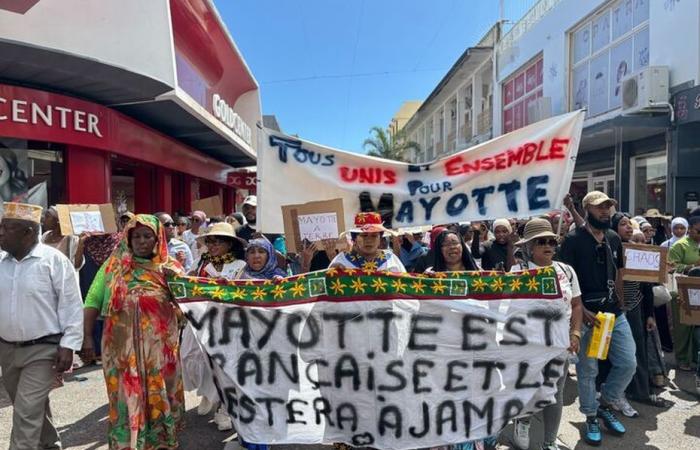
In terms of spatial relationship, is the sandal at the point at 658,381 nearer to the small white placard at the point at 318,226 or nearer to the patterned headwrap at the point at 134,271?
the small white placard at the point at 318,226

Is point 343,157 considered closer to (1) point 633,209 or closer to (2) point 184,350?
(2) point 184,350

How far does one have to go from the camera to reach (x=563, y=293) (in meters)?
3.41

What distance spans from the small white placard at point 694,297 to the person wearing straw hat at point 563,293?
215 centimetres

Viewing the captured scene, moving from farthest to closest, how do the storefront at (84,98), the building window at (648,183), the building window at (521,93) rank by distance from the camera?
the building window at (521,93) → the building window at (648,183) → the storefront at (84,98)

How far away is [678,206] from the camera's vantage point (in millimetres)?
10336

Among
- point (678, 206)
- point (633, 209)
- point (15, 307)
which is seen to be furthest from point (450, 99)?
point (15, 307)

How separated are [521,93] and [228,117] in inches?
413

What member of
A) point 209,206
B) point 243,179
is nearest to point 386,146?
point 243,179

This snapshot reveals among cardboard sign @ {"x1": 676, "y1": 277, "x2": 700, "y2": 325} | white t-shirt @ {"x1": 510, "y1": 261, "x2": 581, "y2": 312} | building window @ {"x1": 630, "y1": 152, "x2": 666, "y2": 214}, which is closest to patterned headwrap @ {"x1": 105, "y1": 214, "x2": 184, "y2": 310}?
white t-shirt @ {"x1": 510, "y1": 261, "x2": 581, "y2": 312}

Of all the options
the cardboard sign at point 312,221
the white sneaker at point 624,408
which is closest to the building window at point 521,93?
the white sneaker at point 624,408

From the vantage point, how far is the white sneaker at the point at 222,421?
4.21 meters

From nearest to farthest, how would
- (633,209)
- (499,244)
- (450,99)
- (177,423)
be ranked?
(177,423) < (499,244) < (633,209) < (450,99)

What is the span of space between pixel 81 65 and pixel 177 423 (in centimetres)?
657

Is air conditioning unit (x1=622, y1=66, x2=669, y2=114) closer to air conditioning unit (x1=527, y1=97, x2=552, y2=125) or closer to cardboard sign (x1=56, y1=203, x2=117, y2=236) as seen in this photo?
air conditioning unit (x1=527, y1=97, x2=552, y2=125)
